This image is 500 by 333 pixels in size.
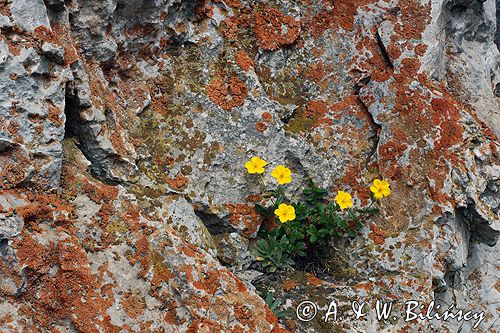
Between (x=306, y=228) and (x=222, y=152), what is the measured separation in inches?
59.7

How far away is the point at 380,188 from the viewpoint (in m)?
6.49

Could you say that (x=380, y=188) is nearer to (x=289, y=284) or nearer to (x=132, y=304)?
(x=289, y=284)

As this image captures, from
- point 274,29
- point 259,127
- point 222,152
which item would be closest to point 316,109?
point 259,127

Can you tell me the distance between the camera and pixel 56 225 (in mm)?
4457

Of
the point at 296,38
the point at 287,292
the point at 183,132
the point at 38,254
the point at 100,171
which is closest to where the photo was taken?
the point at 38,254

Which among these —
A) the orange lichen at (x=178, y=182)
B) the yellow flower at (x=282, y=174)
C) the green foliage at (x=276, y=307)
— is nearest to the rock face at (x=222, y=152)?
the orange lichen at (x=178, y=182)

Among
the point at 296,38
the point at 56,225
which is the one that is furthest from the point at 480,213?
the point at 56,225

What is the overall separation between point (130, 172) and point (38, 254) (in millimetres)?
1666

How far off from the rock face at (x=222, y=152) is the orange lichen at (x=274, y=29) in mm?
34

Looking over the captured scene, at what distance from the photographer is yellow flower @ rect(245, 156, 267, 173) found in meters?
6.30

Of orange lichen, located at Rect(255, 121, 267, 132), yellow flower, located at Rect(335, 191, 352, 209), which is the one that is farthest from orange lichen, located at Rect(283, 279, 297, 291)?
orange lichen, located at Rect(255, 121, 267, 132)

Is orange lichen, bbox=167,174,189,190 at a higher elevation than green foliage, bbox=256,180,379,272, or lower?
higher

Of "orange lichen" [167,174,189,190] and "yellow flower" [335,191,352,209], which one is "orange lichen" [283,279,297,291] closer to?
"yellow flower" [335,191,352,209]

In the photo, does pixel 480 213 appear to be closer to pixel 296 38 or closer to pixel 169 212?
pixel 296 38
